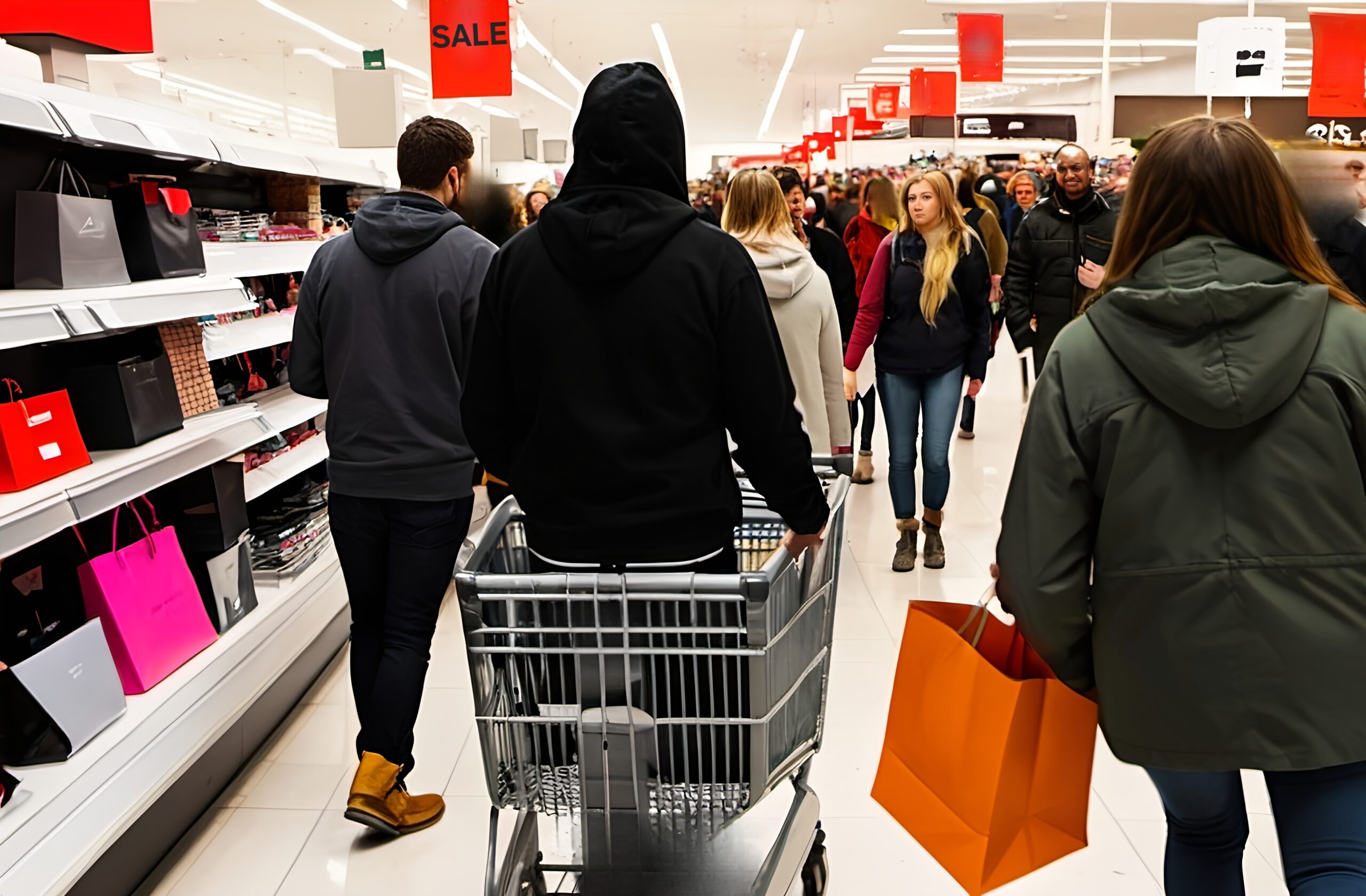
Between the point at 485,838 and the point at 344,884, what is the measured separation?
1.15ft

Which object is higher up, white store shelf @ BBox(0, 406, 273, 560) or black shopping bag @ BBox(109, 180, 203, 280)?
black shopping bag @ BBox(109, 180, 203, 280)

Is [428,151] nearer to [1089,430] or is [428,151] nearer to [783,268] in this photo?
[783,268]

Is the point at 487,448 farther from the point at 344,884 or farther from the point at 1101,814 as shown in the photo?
the point at 1101,814

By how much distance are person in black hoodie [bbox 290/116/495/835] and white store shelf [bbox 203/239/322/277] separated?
24.3 inches

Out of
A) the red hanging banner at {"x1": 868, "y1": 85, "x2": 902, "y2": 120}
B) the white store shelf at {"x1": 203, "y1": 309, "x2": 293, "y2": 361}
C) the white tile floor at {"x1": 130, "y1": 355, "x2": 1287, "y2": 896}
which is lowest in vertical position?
the white tile floor at {"x1": 130, "y1": 355, "x2": 1287, "y2": 896}

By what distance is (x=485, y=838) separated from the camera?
2807 mm

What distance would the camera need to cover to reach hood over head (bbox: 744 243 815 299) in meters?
3.78

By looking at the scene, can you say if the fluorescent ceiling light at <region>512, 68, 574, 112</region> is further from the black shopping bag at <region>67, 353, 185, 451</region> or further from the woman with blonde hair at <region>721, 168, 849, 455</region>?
the black shopping bag at <region>67, 353, 185, 451</region>

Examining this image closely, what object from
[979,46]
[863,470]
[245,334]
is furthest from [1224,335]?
[979,46]

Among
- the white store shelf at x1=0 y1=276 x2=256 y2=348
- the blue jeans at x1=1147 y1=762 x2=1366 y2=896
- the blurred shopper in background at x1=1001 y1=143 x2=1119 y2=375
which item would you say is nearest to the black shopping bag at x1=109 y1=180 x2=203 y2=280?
the white store shelf at x1=0 y1=276 x2=256 y2=348

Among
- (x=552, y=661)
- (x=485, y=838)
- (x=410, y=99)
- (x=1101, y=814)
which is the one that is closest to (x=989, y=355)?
(x=1101, y=814)

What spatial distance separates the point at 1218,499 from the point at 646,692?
3.05 feet

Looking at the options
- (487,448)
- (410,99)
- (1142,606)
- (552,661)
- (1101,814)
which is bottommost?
(1101,814)

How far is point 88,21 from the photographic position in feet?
9.17
